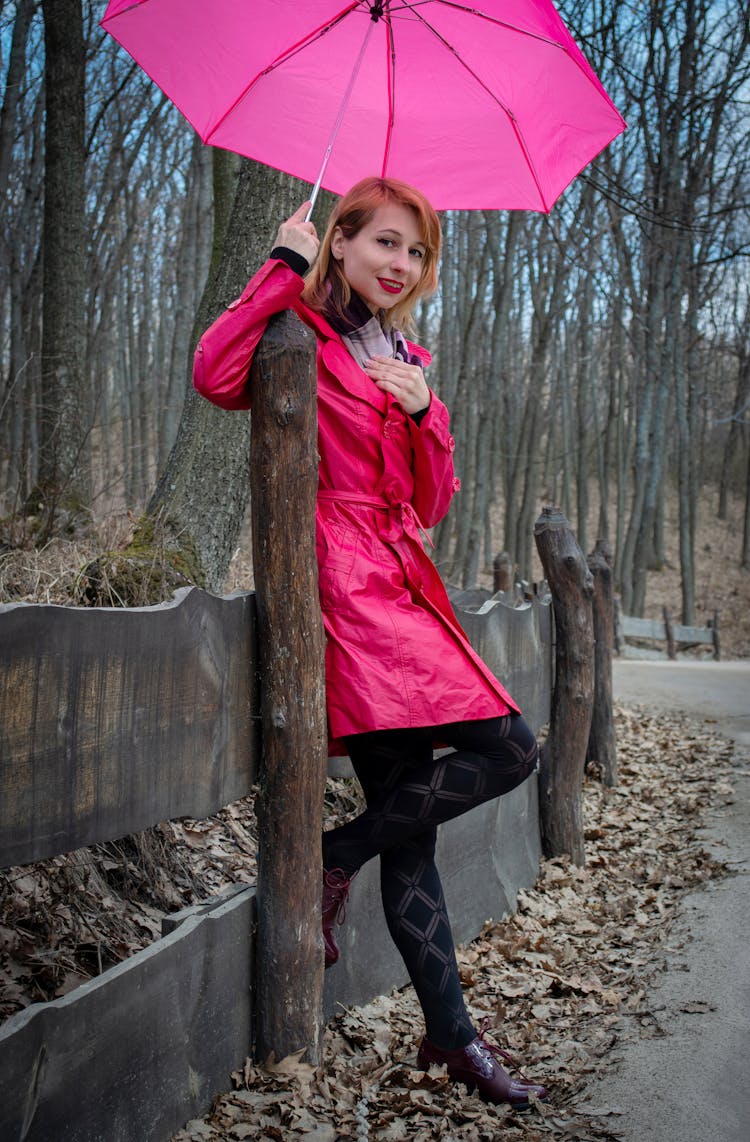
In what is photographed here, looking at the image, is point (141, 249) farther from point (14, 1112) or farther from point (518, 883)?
point (14, 1112)

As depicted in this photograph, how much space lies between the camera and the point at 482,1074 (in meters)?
2.67

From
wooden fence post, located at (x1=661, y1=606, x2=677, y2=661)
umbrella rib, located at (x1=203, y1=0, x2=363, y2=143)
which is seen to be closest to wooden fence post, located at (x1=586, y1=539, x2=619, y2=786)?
umbrella rib, located at (x1=203, y1=0, x2=363, y2=143)

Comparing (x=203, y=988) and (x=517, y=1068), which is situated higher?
(x=203, y=988)

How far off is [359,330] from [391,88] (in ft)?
3.25

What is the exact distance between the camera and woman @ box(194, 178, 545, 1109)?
2.59m

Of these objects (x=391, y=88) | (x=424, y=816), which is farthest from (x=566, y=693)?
(x=391, y=88)

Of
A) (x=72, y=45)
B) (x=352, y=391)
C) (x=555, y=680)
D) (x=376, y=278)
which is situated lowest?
(x=555, y=680)

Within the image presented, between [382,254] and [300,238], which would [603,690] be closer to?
[382,254]

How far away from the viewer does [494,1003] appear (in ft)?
11.6

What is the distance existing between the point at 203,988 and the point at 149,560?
234 cm

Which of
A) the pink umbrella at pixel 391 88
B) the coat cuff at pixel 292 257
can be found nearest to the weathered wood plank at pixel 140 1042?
the coat cuff at pixel 292 257

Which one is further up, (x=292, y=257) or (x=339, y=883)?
(x=292, y=257)

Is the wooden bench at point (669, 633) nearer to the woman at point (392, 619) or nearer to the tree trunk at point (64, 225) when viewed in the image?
the tree trunk at point (64, 225)

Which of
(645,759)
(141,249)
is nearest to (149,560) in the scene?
(645,759)
